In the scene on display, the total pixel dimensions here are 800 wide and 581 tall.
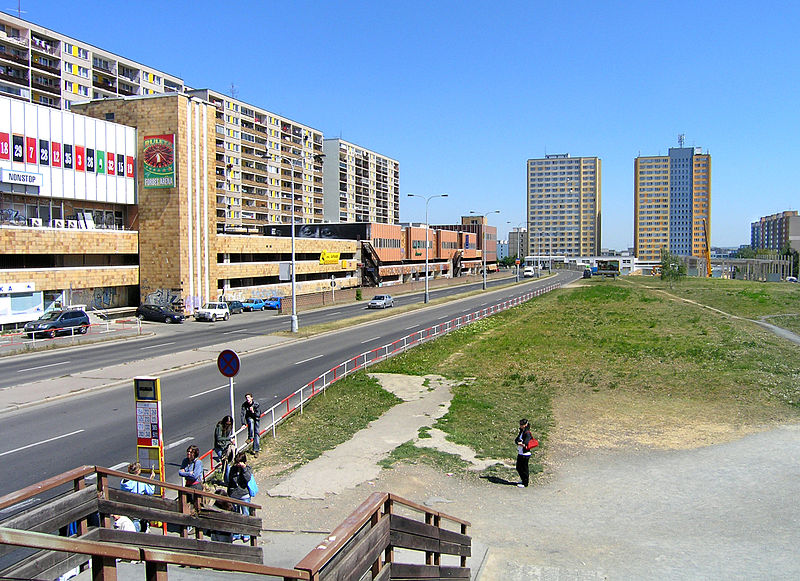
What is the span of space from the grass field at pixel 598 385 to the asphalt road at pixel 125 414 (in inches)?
104

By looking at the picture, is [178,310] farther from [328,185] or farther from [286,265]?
[328,185]

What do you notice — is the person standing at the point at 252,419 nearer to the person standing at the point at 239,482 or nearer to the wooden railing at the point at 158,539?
the person standing at the point at 239,482

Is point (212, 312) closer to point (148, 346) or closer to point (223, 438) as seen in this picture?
point (148, 346)

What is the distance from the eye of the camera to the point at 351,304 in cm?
6888

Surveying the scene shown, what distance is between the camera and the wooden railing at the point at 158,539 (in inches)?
146

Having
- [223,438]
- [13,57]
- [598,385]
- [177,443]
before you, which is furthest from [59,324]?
[13,57]

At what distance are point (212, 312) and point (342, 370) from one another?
2722cm

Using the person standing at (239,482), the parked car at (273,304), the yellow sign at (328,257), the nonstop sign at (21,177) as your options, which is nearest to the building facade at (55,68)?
the yellow sign at (328,257)

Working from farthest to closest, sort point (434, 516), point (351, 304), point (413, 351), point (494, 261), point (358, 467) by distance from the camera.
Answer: point (494, 261) < point (351, 304) < point (413, 351) < point (358, 467) < point (434, 516)

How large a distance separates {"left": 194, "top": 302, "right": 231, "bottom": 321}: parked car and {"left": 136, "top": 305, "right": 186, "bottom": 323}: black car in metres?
1.38

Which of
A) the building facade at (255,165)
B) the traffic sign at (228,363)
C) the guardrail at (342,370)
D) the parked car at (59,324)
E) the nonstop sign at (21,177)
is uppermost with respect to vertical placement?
the building facade at (255,165)

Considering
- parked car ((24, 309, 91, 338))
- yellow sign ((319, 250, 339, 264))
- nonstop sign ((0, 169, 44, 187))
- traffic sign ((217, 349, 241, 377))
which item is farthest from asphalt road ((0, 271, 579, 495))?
yellow sign ((319, 250, 339, 264))

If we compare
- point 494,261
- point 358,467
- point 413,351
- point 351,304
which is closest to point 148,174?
point 351,304

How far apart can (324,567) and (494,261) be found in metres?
179
